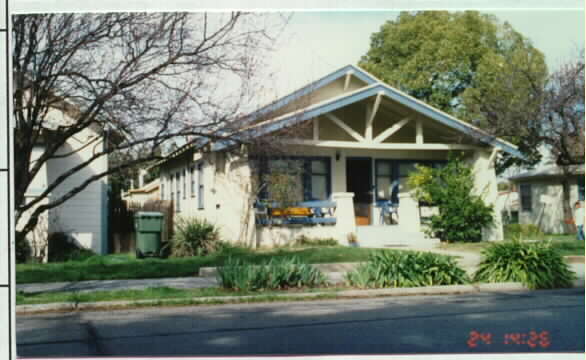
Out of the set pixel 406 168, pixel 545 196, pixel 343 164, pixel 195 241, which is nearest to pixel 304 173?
pixel 343 164

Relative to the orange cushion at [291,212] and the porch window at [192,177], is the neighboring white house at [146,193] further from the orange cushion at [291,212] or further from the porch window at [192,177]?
the orange cushion at [291,212]

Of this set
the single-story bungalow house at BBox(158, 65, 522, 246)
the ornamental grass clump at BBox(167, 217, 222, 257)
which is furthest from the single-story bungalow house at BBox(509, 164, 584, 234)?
the ornamental grass clump at BBox(167, 217, 222, 257)

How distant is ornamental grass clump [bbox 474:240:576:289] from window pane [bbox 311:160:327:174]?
8.65 meters

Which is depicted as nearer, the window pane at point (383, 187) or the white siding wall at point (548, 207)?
the window pane at point (383, 187)

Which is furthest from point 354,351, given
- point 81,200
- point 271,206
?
point 81,200

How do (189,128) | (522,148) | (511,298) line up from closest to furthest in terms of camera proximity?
(511,298) → (189,128) → (522,148)

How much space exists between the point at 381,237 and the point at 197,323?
11209 mm

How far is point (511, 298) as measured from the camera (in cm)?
964

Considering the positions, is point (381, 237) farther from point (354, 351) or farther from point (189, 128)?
point (354, 351)

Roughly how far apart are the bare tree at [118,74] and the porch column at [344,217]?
7.28m

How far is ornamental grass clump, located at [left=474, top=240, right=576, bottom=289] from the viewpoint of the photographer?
10.6 metres

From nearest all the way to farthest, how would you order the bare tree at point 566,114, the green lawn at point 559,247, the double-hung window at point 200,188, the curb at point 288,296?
the curb at point 288,296, the green lawn at point 559,247, the bare tree at point 566,114, the double-hung window at point 200,188

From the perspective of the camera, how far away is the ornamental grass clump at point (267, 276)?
1016 cm
